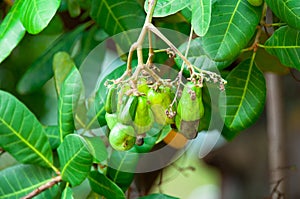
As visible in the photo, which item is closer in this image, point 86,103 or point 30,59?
point 86,103

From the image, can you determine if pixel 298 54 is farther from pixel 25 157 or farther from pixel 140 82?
pixel 25 157

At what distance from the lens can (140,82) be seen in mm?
728

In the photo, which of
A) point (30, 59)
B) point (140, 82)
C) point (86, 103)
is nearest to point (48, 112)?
point (30, 59)

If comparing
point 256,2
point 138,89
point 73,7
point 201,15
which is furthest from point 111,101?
point 73,7

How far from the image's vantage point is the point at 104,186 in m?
0.93

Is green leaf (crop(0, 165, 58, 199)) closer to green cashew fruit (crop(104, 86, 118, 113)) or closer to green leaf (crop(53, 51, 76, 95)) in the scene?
green leaf (crop(53, 51, 76, 95))

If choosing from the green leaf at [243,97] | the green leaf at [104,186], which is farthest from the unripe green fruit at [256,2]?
the green leaf at [104,186]

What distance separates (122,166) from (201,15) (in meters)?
0.33

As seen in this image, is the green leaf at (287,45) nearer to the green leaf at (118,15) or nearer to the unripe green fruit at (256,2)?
the unripe green fruit at (256,2)

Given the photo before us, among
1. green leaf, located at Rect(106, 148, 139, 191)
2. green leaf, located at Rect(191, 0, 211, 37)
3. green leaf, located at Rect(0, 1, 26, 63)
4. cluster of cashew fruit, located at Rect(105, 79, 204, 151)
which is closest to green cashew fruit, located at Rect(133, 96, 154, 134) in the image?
cluster of cashew fruit, located at Rect(105, 79, 204, 151)

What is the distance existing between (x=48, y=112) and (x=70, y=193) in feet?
2.40

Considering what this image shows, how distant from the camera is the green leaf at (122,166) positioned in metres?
0.94

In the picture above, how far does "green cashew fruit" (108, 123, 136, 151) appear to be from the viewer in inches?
28.4

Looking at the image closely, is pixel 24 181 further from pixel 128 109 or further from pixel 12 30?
pixel 128 109
